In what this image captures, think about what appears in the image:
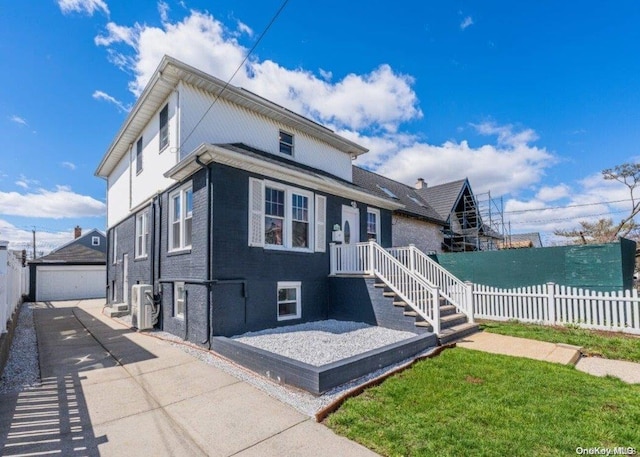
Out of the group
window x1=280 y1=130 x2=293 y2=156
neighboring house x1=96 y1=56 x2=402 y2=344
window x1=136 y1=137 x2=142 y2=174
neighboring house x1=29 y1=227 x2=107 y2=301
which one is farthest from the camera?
neighboring house x1=29 y1=227 x2=107 y2=301

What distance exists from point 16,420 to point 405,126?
17383mm

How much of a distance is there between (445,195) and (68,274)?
83.2ft

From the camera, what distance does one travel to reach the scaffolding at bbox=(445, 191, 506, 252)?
20516 millimetres

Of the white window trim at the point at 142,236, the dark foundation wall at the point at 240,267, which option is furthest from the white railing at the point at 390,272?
the white window trim at the point at 142,236

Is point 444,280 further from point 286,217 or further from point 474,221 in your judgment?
point 474,221

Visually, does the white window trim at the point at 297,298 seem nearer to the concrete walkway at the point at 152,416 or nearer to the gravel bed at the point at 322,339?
the gravel bed at the point at 322,339

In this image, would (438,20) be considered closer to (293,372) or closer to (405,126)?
(405,126)

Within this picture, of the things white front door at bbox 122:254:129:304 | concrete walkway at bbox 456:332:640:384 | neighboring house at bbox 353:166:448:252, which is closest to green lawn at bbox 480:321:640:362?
concrete walkway at bbox 456:332:640:384

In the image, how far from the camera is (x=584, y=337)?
7738 mm

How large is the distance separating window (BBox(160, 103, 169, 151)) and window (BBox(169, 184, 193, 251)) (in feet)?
5.30

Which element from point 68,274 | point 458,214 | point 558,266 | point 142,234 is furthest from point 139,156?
point 458,214

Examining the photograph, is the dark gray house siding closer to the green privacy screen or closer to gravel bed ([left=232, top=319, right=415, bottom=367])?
gravel bed ([left=232, top=319, right=415, bottom=367])

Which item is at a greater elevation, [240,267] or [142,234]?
[142,234]

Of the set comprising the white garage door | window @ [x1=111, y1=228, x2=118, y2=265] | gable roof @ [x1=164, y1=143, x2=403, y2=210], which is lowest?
the white garage door
